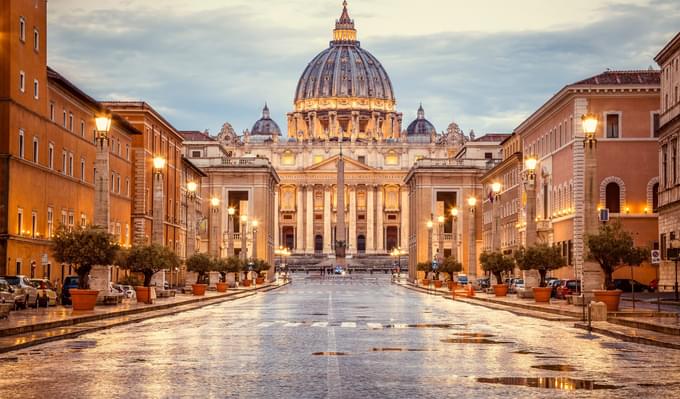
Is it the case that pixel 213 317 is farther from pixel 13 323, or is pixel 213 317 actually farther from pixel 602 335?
pixel 602 335

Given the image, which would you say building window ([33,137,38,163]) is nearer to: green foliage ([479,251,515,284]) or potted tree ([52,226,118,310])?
potted tree ([52,226,118,310])

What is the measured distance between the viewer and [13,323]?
32.3 meters

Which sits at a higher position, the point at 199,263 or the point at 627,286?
the point at 199,263

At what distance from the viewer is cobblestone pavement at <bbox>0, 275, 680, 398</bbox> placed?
1688 centimetres

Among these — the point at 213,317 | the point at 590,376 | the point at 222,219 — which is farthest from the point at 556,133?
the point at 222,219

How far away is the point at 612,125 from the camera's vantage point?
80.8 metres

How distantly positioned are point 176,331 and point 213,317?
31.6ft

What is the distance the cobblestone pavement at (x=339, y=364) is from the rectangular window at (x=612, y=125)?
49181 millimetres

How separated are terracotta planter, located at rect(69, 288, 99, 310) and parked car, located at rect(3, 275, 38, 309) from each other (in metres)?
4.23

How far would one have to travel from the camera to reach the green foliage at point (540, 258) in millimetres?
58656

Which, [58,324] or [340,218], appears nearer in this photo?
[58,324]

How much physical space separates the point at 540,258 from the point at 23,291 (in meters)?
25.3

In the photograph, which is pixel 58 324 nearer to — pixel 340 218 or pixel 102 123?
pixel 102 123

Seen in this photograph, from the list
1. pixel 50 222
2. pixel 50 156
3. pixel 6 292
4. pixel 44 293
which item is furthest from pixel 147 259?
pixel 50 156
